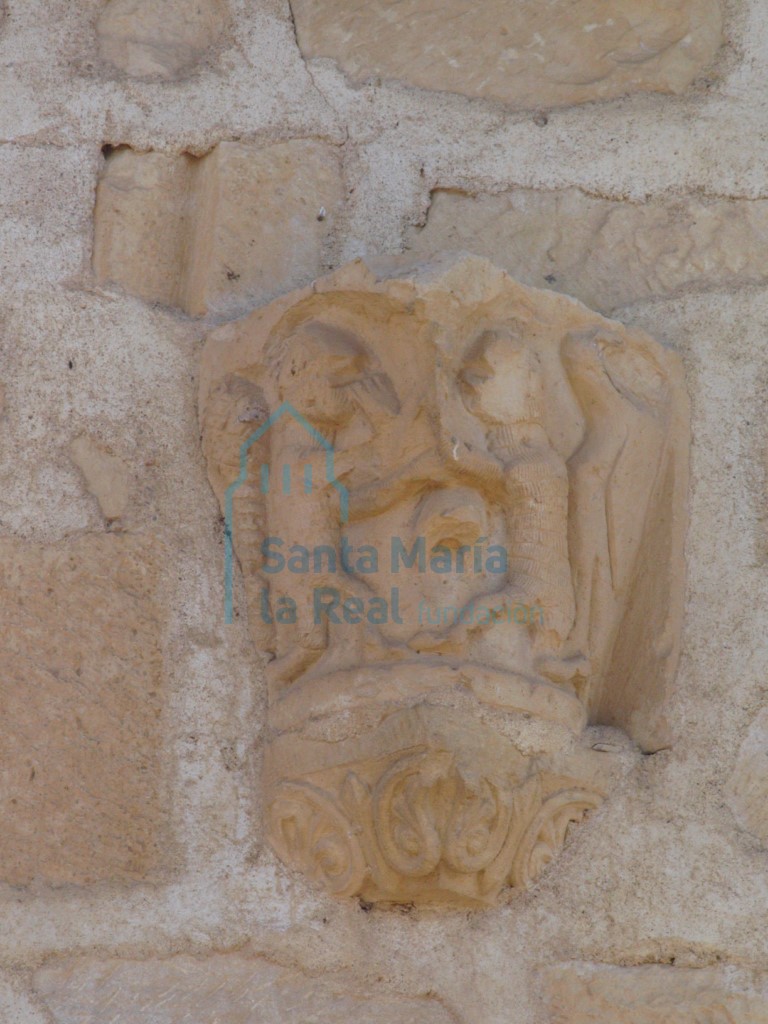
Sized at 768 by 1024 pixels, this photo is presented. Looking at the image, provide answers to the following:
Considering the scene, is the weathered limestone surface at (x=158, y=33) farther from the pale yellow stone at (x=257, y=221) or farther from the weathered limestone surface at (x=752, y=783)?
the weathered limestone surface at (x=752, y=783)

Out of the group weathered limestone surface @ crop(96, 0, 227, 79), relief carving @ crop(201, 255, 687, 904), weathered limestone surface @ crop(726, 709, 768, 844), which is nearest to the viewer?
relief carving @ crop(201, 255, 687, 904)

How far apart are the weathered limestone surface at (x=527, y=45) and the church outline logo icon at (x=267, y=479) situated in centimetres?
52

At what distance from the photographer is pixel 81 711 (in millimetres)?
1995

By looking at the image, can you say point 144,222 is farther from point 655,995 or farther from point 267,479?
point 655,995

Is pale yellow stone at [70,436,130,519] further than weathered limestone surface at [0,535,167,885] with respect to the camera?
Yes

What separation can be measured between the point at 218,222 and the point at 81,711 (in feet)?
1.96

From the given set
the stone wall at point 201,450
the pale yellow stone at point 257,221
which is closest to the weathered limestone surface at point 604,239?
the stone wall at point 201,450

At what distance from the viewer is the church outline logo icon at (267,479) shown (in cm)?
194

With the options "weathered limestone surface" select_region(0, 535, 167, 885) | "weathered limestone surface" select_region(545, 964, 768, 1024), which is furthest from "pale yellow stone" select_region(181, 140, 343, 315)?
"weathered limestone surface" select_region(545, 964, 768, 1024)

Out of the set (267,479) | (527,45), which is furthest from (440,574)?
(527,45)

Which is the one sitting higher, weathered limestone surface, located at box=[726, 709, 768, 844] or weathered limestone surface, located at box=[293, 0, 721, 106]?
weathered limestone surface, located at box=[293, 0, 721, 106]

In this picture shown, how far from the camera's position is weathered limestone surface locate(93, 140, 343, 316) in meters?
2.15

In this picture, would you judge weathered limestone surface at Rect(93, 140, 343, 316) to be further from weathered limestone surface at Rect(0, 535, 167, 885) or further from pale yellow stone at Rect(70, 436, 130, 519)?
weathered limestone surface at Rect(0, 535, 167, 885)

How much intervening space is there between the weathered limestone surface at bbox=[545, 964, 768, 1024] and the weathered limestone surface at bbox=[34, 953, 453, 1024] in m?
0.13
